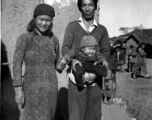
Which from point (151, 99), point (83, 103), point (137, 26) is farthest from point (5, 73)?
point (137, 26)

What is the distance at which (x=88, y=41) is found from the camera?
2402 mm

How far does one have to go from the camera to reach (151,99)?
680cm

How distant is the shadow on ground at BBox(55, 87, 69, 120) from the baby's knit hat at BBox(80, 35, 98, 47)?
164 centimetres

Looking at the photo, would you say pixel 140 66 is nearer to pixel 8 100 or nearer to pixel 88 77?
pixel 8 100

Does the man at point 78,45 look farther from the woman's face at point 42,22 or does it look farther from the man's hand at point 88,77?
the woman's face at point 42,22

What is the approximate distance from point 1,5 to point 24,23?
479mm

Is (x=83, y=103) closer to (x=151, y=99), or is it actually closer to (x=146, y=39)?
(x=151, y=99)

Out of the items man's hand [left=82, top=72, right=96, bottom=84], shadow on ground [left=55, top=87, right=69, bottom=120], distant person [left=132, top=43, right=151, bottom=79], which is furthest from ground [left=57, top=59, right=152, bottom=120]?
distant person [left=132, top=43, right=151, bottom=79]

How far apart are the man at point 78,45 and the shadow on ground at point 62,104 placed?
4.03 ft

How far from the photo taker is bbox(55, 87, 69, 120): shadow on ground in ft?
12.6

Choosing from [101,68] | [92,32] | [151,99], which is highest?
[92,32]

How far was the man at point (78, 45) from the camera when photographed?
2557mm

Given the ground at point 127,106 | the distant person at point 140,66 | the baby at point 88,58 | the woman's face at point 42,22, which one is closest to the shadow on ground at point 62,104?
the ground at point 127,106

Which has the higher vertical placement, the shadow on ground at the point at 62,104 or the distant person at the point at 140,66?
the shadow on ground at the point at 62,104
